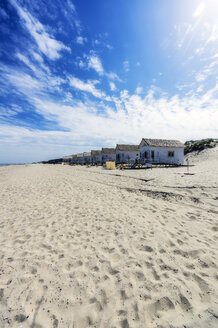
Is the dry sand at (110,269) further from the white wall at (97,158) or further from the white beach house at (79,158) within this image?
the white beach house at (79,158)

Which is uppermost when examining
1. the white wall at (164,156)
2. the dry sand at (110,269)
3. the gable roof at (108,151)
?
the gable roof at (108,151)

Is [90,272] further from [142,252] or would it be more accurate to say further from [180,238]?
[180,238]

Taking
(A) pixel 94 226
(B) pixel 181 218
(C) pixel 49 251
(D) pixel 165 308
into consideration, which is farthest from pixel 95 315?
(B) pixel 181 218

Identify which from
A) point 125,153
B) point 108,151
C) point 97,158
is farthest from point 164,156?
point 97,158

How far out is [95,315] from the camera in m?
2.03

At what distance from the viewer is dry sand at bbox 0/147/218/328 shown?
6.61 feet

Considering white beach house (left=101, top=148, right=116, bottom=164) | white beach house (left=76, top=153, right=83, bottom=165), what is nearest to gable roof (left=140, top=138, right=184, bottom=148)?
white beach house (left=101, top=148, right=116, bottom=164)

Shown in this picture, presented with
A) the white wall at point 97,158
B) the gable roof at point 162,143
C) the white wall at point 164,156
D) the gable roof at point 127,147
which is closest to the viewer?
the gable roof at point 162,143

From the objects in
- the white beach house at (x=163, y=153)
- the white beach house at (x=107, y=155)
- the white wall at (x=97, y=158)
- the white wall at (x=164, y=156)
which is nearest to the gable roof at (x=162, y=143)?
the white beach house at (x=163, y=153)

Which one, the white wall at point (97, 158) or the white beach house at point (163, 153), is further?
the white wall at point (97, 158)

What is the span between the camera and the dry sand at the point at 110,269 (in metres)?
2.02

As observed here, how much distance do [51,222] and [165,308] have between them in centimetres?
383

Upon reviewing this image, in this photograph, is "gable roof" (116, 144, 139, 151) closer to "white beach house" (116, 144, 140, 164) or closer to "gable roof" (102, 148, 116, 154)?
"white beach house" (116, 144, 140, 164)

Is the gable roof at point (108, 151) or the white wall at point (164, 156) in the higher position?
the gable roof at point (108, 151)
